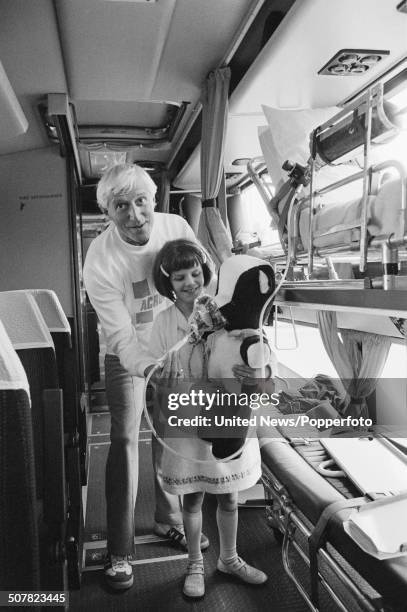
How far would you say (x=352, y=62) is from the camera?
8.84 ft

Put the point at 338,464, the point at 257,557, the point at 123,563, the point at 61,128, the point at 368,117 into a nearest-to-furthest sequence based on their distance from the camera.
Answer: the point at 368,117 → the point at 338,464 → the point at 123,563 → the point at 257,557 → the point at 61,128

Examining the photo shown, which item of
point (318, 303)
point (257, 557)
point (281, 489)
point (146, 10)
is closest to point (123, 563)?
point (257, 557)

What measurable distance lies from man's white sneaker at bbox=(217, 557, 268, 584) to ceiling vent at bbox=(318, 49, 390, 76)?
2609 mm

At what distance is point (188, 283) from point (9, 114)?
2169mm

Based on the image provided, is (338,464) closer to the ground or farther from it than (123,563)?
farther from it

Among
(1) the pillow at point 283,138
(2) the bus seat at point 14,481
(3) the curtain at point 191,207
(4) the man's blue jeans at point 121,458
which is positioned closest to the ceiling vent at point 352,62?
(1) the pillow at point 283,138

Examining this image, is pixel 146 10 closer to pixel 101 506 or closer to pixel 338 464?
pixel 338 464

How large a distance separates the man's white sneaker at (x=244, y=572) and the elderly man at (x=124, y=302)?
0.47 metres

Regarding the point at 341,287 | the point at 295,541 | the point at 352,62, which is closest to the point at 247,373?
the point at 341,287

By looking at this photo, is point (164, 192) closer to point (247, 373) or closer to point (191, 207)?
point (191, 207)

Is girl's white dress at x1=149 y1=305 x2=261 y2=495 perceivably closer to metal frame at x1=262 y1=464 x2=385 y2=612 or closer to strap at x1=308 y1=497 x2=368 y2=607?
metal frame at x1=262 y1=464 x2=385 y2=612

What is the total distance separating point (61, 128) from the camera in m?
3.77

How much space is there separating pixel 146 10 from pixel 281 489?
241cm

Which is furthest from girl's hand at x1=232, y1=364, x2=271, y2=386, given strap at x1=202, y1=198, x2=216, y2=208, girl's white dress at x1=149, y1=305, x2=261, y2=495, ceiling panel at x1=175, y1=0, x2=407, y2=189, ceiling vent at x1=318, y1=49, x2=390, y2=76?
ceiling vent at x1=318, y1=49, x2=390, y2=76
